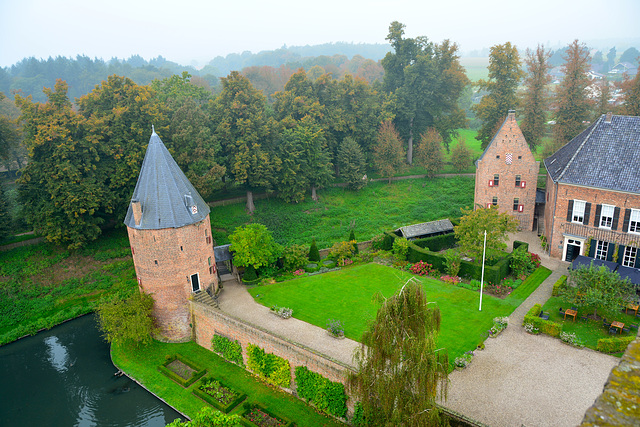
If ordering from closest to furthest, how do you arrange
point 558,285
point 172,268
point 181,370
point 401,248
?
1. point 181,370
2. point 172,268
3. point 558,285
4. point 401,248

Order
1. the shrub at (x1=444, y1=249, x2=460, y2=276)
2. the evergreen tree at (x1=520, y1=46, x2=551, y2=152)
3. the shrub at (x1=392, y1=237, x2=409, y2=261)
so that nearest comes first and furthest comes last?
the shrub at (x1=444, y1=249, x2=460, y2=276) → the shrub at (x1=392, y1=237, x2=409, y2=261) → the evergreen tree at (x1=520, y1=46, x2=551, y2=152)

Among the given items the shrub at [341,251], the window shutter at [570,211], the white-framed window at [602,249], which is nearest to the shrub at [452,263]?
the shrub at [341,251]

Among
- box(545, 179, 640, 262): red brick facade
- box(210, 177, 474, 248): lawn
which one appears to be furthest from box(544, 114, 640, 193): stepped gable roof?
box(210, 177, 474, 248): lawn

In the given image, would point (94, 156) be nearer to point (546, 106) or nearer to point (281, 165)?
point (281, 165)

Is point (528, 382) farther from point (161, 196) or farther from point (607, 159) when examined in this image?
point (161, 196)

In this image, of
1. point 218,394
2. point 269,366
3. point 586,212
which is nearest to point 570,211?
point 586,212

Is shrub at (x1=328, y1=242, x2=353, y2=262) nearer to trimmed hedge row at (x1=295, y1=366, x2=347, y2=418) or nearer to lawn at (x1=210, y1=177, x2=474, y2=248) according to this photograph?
lawn at (x1=210, y1=177, x2=474, y2=248)
